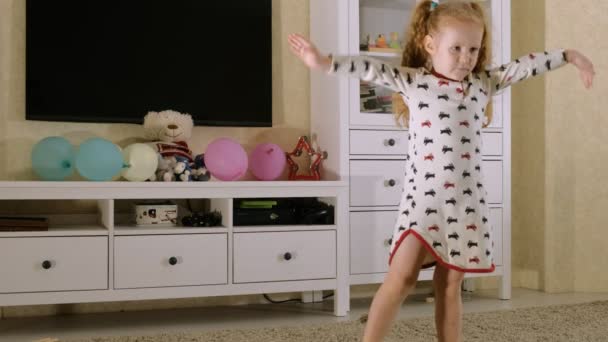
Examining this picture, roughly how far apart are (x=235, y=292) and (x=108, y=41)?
1.17 meters

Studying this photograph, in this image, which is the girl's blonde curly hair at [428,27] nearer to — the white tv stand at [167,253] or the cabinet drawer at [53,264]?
the white tv stand at [167,253]

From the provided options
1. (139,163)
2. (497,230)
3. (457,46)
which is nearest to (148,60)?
(139,163)

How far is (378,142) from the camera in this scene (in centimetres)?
292

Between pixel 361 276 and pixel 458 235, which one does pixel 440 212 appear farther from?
pixel 361 276

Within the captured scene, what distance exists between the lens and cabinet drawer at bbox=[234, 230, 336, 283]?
2.66 meters

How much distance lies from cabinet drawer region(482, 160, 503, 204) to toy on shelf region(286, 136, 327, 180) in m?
0.76

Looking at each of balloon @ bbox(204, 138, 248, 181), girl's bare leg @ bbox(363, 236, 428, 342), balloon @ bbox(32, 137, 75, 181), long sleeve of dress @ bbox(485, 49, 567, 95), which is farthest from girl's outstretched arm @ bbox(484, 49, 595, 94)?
balloon @ bbox(32, 137, 75, 181)

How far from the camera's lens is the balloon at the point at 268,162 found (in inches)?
113

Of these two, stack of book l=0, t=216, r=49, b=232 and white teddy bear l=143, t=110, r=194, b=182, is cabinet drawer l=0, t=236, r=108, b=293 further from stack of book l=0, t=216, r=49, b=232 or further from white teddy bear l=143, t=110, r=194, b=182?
white teddy bear l=143, t=110, r=194, b=182

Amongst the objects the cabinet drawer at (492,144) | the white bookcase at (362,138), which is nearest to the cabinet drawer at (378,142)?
the white bookcase at (362,138)

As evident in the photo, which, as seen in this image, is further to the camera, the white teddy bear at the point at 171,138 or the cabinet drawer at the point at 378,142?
the cabinet drawer at the point at 378,142

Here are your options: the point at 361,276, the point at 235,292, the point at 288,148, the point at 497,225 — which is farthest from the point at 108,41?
the point at 497,225

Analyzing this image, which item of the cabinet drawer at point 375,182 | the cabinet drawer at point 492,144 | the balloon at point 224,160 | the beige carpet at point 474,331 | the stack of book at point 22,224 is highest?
the cabinet drawer at point 492,144

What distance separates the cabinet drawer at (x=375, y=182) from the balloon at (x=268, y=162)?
0.30m
